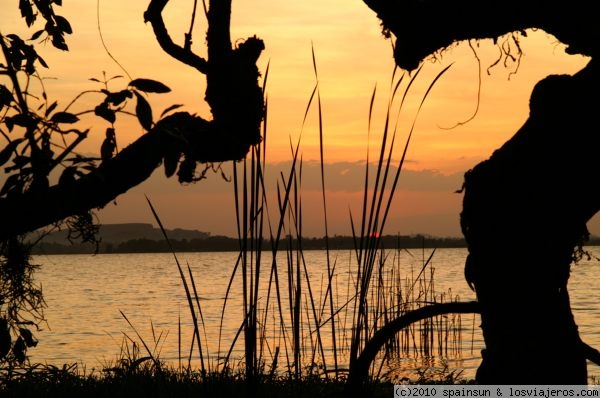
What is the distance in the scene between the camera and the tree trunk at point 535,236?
5.98ft

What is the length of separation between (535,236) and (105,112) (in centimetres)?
133

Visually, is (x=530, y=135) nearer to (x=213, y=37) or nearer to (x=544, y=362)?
(x=544, y=362)

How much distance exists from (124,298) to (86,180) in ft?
88.8

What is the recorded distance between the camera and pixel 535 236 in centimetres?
184

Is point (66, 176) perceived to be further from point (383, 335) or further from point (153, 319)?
point (153, 319)

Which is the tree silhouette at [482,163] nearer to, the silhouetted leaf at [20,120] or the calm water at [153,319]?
the silhouetted leaf at [20,120]

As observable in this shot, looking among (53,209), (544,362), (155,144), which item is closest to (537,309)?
(544,362)

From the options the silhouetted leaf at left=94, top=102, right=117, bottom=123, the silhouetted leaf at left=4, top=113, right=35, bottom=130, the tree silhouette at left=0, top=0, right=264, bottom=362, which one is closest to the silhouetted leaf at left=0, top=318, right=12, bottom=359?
the tree silhouette at left=0, top=0, right=264, bottom=362

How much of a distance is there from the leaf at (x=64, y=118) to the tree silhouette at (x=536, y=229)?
1167 millimetres

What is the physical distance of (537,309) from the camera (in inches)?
71.8

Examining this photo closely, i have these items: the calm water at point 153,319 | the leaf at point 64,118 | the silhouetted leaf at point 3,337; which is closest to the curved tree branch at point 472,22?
the leaf at point 64,118

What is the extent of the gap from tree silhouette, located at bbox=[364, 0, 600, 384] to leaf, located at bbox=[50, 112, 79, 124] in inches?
46.0

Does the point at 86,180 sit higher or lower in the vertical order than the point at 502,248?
higher

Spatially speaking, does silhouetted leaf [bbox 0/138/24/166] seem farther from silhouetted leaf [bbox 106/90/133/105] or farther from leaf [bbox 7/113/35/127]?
silhouetted leaf [bbox 106/90/133/105]
